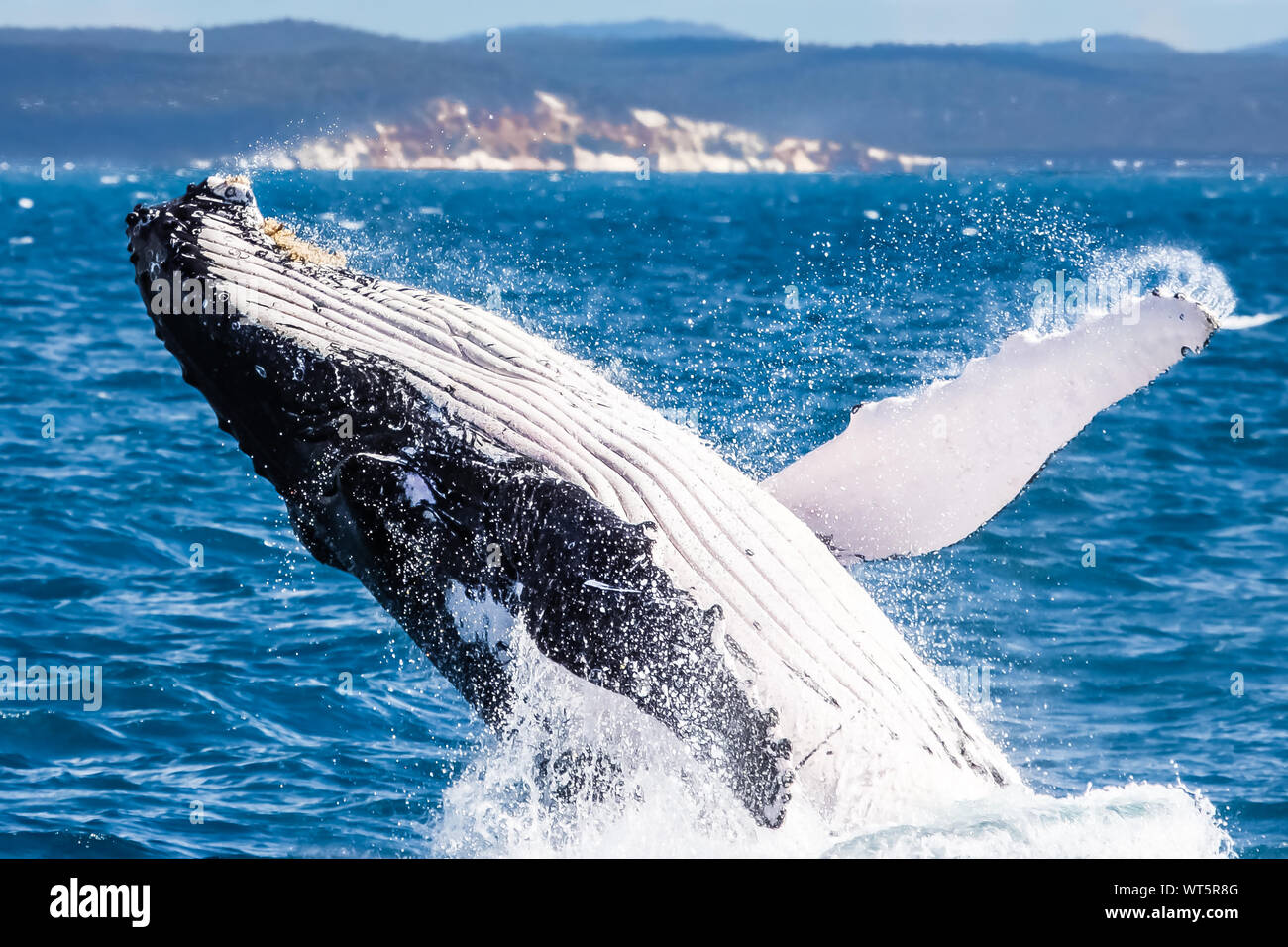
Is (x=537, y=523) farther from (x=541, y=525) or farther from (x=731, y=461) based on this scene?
(x=731, y=461)

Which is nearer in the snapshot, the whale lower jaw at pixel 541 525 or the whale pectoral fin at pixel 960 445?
the whale lower jaw at pixel 541 525

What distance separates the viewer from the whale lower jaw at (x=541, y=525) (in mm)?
6805

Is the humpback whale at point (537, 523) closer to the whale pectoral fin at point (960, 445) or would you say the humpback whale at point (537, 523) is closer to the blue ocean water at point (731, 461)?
the blue ocean water at point (731, 461)

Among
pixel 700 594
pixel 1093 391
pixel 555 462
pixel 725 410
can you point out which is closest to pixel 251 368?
pixel 555 462

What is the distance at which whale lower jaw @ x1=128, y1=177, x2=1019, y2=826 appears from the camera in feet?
22.3

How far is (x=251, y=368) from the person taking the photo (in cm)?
750

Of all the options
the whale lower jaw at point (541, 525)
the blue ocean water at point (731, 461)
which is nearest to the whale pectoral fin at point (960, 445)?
the blue ocean water at point (731, 461)

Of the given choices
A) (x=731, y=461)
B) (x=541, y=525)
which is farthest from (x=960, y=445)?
(x=541, y=525)

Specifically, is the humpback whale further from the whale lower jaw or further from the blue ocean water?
the blue ocean water

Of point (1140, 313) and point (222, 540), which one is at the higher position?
point (1140, 313)

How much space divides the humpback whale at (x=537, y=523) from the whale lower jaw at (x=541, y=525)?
11 mm
